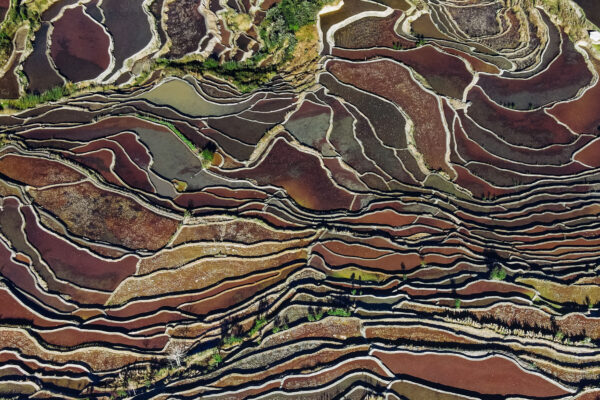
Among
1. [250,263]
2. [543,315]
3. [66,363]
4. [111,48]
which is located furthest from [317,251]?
[111,48]

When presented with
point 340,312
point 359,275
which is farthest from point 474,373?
point 359,275

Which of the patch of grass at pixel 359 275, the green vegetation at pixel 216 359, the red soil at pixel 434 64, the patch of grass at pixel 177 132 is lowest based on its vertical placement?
the green vegetation at pixel 216 359

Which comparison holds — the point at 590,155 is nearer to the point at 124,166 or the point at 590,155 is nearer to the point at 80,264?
the point at 124,166

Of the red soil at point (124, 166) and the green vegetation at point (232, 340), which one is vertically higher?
the red soil at point (124, 166)

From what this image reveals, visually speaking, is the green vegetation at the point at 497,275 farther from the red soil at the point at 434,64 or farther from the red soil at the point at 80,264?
the red soil at the point at 80,264

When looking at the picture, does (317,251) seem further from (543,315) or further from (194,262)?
(543,315)

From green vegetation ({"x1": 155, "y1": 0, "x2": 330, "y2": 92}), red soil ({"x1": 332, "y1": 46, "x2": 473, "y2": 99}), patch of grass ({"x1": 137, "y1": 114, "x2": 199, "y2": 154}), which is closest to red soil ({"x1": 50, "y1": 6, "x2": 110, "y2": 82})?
green vegetation ({"x1": 155, "y1": 0, "x2": 330, "y2": 92})

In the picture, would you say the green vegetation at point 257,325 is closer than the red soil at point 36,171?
Yes

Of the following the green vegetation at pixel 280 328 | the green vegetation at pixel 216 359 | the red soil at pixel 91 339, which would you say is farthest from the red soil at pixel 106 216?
the green vegetation at pixel 280 328
